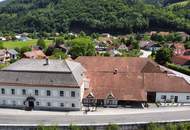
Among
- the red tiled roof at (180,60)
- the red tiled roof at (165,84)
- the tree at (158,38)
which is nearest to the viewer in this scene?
the red tiled roof at (165,84)

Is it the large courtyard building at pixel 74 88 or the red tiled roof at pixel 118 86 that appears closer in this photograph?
the large courtyard building at pixel 74 88

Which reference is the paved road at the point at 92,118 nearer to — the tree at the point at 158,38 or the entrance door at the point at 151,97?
the entrance door at the point at 151,97

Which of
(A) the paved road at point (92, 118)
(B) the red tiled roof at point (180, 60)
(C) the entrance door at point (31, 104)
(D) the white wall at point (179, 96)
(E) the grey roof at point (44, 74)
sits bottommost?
(A) the paved road at point (92, 118)

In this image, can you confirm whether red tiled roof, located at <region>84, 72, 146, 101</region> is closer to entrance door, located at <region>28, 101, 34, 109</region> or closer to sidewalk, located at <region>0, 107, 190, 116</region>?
sidewalk, located at <region>0, 107, 190, 116</region>

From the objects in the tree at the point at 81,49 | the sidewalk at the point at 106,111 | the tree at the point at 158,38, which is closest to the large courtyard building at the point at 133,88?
the sidewalk at the point at 106,111

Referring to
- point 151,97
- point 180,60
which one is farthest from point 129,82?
point 180,60

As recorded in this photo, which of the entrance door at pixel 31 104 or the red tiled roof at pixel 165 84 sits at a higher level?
the red tiled roof at pixel 165 84
